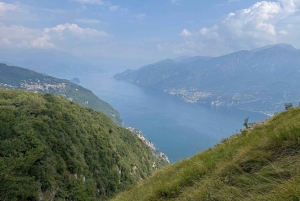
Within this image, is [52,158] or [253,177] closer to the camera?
[253,177]

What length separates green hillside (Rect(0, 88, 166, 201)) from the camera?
26.4 m

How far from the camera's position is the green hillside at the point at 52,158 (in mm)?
26359

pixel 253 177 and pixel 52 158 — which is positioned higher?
pixel 253 177

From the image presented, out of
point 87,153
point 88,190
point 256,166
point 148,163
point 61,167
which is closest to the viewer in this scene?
point 256,166

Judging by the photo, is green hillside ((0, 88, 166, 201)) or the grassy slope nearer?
the grassy slope

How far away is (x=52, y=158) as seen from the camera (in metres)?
33.6

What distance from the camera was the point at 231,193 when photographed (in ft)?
11.0

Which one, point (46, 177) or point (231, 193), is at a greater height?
point (231, 193)

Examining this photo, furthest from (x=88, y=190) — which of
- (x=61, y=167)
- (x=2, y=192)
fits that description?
(x=2, y=192)

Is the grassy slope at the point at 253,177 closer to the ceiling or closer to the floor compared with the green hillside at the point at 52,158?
closer to the ceiling

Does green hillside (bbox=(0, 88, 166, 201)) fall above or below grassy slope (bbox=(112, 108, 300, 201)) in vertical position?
below

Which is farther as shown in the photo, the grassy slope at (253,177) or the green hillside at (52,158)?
the green hillside at (52,158)

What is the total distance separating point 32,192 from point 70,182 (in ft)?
31.1

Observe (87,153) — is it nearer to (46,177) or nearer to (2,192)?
(46,177)
